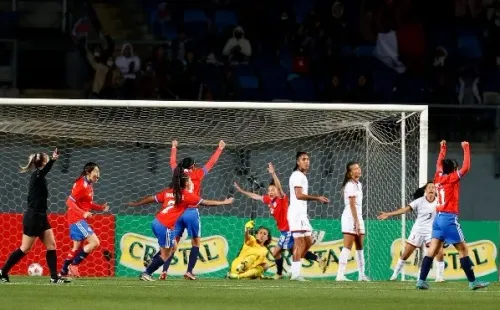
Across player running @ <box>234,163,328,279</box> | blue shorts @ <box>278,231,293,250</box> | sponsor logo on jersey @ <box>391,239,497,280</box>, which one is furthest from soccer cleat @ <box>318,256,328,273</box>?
blue shorts @ <box>278,231,293,250</box>

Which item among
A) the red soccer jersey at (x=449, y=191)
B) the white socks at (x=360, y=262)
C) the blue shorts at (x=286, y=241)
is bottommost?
the white socks at (x=360, y=262)

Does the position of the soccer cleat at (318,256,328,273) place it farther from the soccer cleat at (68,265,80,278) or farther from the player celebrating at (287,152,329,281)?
the soccer cleat at (68,265,80,278)

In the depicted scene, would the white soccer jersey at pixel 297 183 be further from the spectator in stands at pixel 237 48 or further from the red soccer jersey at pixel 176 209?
the spectator in stands at pixel 237 48

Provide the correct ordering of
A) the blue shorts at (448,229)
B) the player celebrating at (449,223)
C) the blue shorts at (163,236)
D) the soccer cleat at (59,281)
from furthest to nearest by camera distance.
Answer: the blue shorts at (163,236) < the soccer cleat at (59,281) < the blue shorts at (448,229) < the player celebrating at (449,223)

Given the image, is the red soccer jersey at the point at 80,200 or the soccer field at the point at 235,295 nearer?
the soccer field at the point at 235,295

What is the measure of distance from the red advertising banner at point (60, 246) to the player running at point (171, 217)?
340 centimetres

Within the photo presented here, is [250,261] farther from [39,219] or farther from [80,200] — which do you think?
[39,219]

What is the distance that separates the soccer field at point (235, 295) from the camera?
1492 centimetres

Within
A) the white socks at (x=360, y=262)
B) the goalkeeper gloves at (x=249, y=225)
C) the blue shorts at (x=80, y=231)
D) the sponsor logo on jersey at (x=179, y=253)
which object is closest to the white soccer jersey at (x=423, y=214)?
the white socks at (x=360, y=262)

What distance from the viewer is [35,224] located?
60.6 ft

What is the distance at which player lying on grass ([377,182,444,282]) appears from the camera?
70.3 feet

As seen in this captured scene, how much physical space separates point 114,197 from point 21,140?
73.0 inches

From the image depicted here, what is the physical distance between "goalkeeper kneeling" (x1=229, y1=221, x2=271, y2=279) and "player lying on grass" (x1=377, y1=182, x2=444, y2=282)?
74.6 inches

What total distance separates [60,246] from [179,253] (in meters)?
1.92
